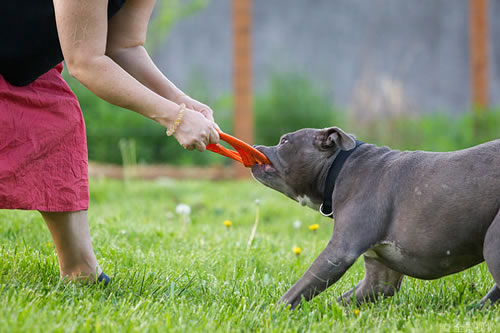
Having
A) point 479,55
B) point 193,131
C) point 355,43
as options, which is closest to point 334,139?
point 193,131

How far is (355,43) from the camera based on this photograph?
1017cm

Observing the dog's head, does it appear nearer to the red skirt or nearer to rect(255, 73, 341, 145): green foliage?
the red skirt

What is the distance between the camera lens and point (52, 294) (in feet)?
8.29

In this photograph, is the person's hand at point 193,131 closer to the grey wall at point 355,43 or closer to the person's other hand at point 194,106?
the person's other hand at point 194,106

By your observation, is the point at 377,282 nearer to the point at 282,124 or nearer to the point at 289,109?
the point at 282,124

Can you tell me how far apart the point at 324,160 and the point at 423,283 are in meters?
0.82

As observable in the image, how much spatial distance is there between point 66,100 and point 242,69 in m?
5.11

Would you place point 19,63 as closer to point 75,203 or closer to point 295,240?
point 75,203

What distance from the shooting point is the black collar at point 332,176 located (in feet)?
10.2

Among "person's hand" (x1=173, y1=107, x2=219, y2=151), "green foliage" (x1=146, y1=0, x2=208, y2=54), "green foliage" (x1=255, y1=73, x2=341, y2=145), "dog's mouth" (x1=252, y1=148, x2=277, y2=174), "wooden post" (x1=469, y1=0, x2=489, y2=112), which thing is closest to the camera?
"person's hand" (x1=173, y1=107, x2=219, y2=151)

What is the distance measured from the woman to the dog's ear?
0.60 meters

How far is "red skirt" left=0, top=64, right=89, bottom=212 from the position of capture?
2.74 meters

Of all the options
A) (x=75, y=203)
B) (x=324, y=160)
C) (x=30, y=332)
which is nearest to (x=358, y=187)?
(x=324, y=160)

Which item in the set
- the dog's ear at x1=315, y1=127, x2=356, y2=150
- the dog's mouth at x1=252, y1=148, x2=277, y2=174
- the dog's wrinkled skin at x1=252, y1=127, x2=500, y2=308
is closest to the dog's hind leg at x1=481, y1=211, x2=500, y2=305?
the dog's wrinkled skin at x1=252, y1=127, x2=500, y2=308
